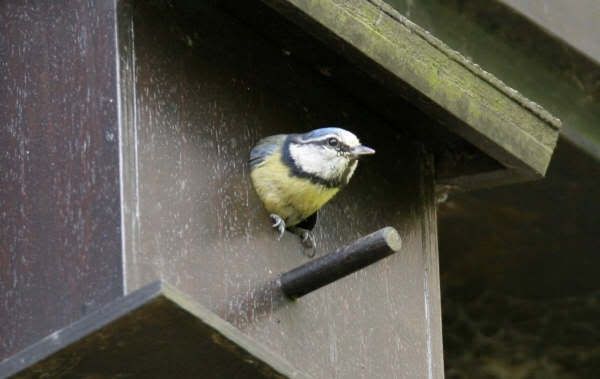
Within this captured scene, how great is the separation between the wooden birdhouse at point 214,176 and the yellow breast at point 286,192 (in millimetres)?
28

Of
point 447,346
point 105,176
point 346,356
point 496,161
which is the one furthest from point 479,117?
point 447,346

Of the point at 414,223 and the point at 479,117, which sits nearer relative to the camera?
the point at 479,117

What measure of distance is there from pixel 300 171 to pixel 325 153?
0.07 metres

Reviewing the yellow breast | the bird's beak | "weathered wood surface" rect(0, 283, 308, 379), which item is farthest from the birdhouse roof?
"weathered wood surface" rect(0, 283, 308, 379)

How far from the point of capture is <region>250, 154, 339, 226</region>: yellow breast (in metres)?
4.77

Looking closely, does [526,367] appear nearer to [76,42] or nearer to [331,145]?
[331,145]

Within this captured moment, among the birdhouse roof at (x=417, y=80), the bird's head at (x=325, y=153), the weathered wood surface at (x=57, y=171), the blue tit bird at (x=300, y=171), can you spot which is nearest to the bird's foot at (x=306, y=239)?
the blue tit bird at (x=300, y=171)

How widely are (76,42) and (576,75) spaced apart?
1.23 m

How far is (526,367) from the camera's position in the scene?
6348 millimetres

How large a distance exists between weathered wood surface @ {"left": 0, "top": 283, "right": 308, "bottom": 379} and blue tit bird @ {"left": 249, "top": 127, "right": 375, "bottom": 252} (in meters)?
0.57

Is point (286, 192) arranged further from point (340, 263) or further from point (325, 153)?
point (340, 263)

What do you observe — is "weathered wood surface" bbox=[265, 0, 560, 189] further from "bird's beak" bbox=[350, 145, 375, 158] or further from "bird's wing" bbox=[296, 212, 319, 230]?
"bird's wing" bbox=[296, 212, 319, 230]

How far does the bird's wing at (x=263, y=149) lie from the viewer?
15.6ft

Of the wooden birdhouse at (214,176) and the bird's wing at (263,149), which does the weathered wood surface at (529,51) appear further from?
the bird's wing at (263,149)
